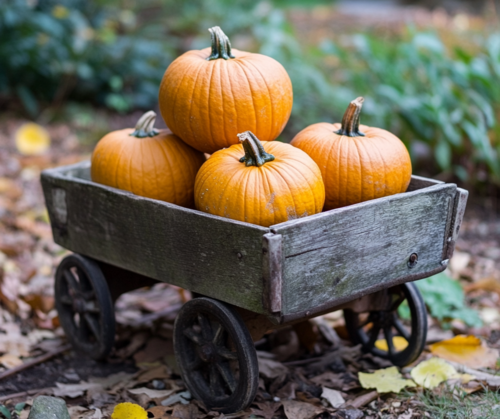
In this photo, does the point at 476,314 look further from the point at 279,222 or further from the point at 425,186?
the point at 279,222

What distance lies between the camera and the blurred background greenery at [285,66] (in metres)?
4.12

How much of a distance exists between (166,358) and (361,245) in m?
1.13

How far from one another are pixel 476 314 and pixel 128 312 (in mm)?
1704

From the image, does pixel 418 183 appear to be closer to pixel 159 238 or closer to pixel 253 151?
pixel 253 151

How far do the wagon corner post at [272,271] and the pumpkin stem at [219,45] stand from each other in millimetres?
833

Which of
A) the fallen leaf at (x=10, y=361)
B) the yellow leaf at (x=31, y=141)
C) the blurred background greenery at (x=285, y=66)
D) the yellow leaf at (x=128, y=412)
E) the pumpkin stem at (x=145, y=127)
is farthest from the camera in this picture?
the yellow leaf at (x=31, y=141)

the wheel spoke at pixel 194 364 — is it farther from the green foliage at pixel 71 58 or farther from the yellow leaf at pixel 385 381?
the green foliage at pixel 71 58

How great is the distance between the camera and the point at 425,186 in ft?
7.79

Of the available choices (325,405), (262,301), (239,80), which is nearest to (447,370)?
(325,405)

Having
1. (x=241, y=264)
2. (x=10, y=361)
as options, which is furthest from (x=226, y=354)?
(x=10, y=361)

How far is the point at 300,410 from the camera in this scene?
2201 mm

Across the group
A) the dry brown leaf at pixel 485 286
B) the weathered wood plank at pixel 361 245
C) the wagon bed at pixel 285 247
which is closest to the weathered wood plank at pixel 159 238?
the wagon bed at pixel 285 247

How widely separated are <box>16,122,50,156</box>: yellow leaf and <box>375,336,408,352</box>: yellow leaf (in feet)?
11.4

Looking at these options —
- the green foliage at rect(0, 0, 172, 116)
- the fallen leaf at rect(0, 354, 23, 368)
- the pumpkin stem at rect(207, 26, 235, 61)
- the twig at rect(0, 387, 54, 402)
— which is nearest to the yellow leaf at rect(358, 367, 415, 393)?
the twig at rect(0, 387, 54, 402)
